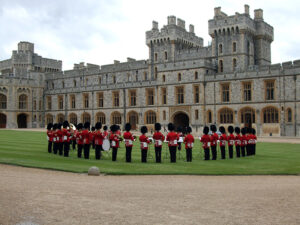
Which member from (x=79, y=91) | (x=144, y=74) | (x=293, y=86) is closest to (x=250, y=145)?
(x=293, y=86)

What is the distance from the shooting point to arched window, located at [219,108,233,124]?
41.6 m

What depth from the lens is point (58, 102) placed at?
2402 inches

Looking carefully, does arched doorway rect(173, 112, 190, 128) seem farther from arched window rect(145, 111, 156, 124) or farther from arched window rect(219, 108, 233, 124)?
arched window rect(219, 108, 233, 124)

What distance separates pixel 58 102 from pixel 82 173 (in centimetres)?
5064

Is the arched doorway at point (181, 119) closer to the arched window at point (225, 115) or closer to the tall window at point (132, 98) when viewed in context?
the arched window at point (225, 115)

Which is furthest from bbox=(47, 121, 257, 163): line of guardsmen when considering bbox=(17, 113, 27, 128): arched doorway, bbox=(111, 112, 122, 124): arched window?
bbox=(17, 113, 27, 128): arched doorway

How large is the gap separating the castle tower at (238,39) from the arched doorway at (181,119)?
7.35m

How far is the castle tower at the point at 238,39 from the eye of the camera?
4338 centimetres

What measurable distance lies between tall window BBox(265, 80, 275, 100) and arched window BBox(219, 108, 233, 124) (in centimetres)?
457

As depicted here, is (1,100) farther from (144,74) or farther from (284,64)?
(284,64)

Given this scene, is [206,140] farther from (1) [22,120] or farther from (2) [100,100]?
(1) [22,120]

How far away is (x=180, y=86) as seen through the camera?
148ft

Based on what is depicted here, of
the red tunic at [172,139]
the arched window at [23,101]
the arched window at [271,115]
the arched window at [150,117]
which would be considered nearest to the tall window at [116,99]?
the arched window at [150,117]

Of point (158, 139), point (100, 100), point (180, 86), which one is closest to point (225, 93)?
point (180, 86)
